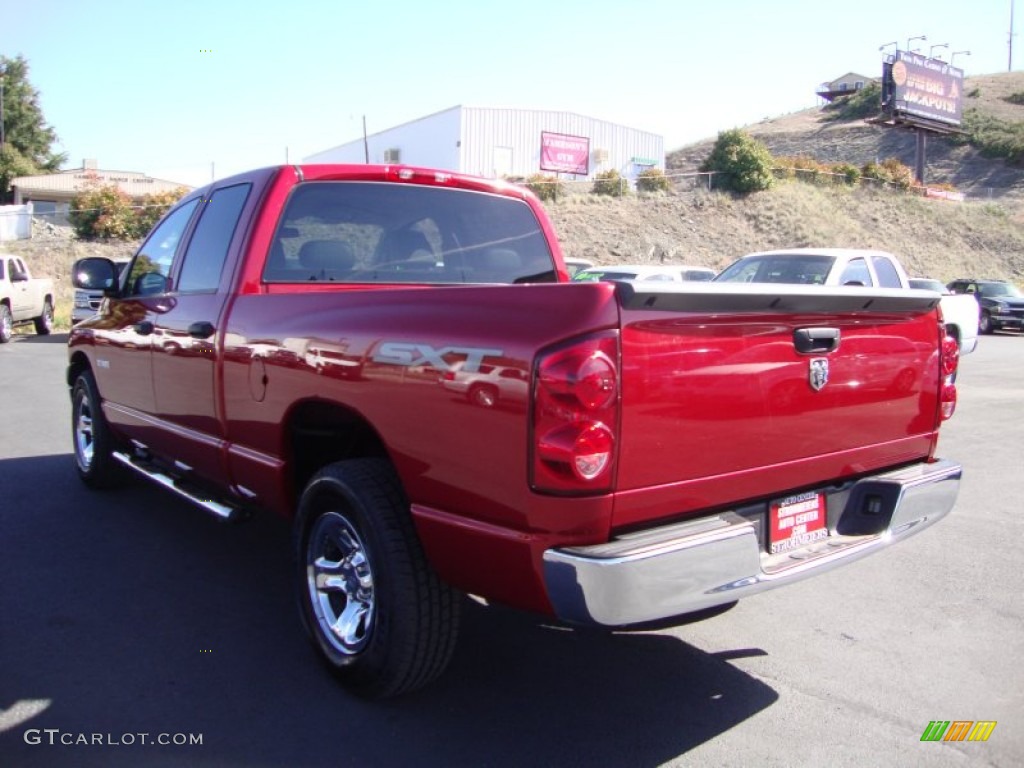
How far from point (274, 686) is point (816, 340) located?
2.38 m

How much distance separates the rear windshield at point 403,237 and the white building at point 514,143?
113 feet

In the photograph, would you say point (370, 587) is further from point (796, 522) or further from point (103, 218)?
point (103, 218)

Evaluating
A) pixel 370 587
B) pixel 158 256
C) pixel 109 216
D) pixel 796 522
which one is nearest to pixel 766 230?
pixel 109 216

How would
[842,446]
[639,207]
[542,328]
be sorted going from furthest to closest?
[639,207] < [842,446] < [542,328]

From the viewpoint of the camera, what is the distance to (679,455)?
104 inches

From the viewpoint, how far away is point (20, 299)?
17.5 metres

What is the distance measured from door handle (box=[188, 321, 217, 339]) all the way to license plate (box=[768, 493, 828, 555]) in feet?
8.44

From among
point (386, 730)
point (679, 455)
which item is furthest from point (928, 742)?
point (386, 730)

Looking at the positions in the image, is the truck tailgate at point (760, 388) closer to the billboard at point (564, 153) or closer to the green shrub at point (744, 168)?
the green shrub at point (744, 168)

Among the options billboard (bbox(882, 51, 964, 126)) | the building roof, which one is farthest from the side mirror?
billboard (bbox(882, 51, 964, 126))

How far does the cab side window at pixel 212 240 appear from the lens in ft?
13.8

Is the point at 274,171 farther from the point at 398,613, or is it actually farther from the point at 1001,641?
the point at 1001,641

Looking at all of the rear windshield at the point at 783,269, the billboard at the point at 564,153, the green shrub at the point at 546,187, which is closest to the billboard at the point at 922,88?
the billboard at the point at 564,153

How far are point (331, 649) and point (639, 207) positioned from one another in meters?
33.4
